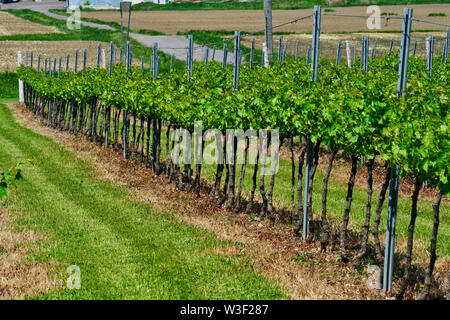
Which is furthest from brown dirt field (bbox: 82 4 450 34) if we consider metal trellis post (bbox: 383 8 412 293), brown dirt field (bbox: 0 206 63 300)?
metal trellis post (bbox: 383 8 412 293)

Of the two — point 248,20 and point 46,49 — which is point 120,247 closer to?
point 46,49

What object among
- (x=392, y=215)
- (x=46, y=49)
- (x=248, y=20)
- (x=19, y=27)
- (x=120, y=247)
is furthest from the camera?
(x=248, y=20)

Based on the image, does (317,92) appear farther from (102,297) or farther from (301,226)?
(102,297)

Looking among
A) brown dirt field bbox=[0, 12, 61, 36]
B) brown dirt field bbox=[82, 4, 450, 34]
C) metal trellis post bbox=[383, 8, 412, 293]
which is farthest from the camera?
brown dirt field bbox=[0, 12, 61, 36]

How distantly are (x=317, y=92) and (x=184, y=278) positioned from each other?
10.6ft

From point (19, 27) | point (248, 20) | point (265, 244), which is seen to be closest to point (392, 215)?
point (265, 244)

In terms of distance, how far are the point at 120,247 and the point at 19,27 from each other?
64266mm

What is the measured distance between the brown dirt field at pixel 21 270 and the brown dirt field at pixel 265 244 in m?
2.44

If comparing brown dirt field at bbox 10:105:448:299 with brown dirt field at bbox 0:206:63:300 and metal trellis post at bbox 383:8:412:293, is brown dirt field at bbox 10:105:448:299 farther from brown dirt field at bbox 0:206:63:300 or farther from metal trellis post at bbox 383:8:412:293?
brown dirt field at bbox 0:206:63:300

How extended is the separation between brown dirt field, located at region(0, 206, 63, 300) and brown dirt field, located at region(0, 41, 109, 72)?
37.0 metres

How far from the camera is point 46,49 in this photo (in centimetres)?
5334

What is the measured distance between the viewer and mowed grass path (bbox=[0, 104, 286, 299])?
27.4 feet

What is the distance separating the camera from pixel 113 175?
1591 cm

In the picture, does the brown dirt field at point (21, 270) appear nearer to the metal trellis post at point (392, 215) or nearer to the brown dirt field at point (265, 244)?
the brown dirt field at point (265, 244)
